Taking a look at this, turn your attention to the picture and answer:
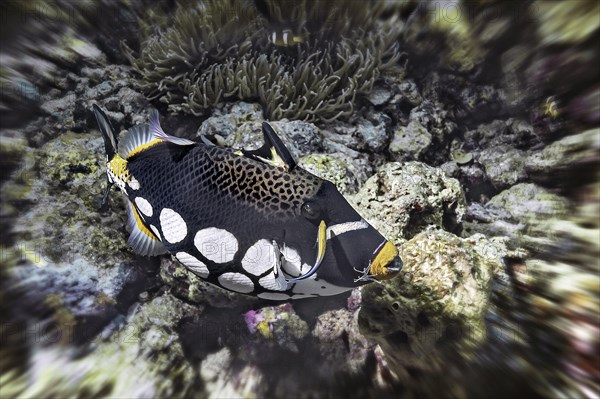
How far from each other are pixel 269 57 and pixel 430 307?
2.64 m

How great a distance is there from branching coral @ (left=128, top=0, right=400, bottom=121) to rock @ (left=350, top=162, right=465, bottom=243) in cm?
111

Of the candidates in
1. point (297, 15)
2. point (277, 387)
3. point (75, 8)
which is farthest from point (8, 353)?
point (297, 15)

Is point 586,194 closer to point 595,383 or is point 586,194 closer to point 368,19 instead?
point 595,383

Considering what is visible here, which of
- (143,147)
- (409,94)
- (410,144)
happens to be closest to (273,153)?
(143,147)

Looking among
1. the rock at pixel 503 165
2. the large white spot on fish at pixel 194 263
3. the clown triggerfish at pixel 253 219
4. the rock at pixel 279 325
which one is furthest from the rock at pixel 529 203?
the large white spot on fish at pixel 194 263

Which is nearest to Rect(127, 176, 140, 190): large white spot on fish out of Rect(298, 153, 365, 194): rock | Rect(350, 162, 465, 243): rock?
Rect(298, 153, 365, 194): rock

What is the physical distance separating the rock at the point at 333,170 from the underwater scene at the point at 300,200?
21mm

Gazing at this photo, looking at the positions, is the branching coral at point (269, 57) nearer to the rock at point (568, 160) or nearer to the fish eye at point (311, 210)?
the rock at point (568, 160)

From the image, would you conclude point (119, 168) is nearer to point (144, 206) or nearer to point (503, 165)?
point (144, 206)

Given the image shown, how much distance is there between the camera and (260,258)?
5.00ft

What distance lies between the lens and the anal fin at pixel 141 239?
5.98 ft

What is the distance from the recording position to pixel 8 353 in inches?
72.7

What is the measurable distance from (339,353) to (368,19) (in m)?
3.07

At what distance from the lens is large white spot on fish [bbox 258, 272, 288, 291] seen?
4.86 ft
